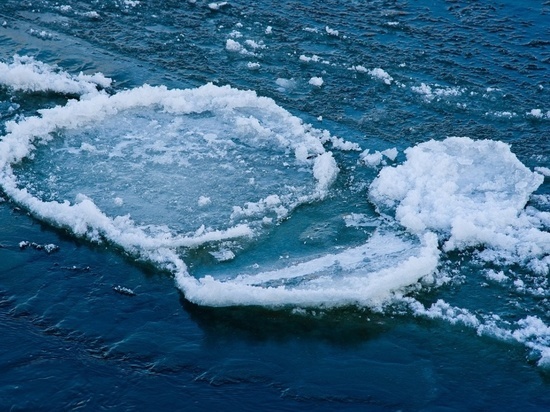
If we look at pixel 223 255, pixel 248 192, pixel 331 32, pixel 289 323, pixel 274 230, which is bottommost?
pixel 289 323

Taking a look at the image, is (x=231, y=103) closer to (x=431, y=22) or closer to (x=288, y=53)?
(x=288, y=53)

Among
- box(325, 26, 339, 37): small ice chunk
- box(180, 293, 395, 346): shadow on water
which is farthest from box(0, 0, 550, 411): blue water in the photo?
Result: box(325, 26, 339, 37): small ice chunk

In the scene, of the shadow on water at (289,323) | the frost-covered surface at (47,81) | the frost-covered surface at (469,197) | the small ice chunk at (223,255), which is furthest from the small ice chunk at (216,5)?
the shadow on water at (289,323)

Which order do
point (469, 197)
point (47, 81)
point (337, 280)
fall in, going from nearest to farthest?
point (337, 280)
point (469, 197)
point (47, 81)

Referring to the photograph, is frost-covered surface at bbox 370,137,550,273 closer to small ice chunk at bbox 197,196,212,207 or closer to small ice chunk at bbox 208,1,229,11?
A: small ice chunk at bbox 197,196,212,207

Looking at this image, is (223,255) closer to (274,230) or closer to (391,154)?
(274,230)

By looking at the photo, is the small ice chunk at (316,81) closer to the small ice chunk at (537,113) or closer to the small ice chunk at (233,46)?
the small ice chunk at (233,46)

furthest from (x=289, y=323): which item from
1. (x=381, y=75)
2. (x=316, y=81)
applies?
(x=381, y=75)
